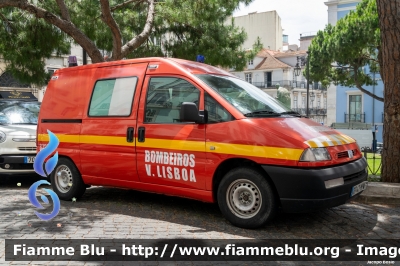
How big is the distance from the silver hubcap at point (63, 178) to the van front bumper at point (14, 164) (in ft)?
4.67

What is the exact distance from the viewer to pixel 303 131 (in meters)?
5.41

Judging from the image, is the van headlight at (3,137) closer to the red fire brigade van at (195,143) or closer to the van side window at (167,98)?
the red fire brigade van at (195,143)

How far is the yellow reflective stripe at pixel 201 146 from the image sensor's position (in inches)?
206

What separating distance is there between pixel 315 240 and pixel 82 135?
3.69m

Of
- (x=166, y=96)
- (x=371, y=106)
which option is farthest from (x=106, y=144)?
(x=371, y=106)

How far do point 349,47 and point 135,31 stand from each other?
1482 centimetres

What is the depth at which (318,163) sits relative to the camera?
5176 mm

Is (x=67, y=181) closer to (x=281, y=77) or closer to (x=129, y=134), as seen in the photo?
(x=129, y=134)

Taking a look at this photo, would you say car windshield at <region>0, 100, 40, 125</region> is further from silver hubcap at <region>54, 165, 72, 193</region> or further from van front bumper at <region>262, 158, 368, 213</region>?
van front bumper at <region>262, 158, 368, 213</region>

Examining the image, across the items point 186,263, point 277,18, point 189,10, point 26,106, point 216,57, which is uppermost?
point 277,18

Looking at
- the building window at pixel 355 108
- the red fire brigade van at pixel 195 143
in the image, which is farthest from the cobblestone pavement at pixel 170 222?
the building window at pixel 355 108

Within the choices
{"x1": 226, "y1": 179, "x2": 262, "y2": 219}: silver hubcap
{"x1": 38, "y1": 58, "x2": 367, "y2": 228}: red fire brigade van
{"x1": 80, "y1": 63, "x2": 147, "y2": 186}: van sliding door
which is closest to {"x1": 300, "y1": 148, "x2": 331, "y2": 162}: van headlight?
{"x1": 38, "y1": 58, "x2": 367, "y2": 228}: red fire brigade van

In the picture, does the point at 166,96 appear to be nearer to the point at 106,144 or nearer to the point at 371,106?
the point at 106,144

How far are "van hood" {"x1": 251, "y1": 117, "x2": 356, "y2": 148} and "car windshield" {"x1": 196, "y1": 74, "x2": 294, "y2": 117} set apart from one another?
9.4 inches
